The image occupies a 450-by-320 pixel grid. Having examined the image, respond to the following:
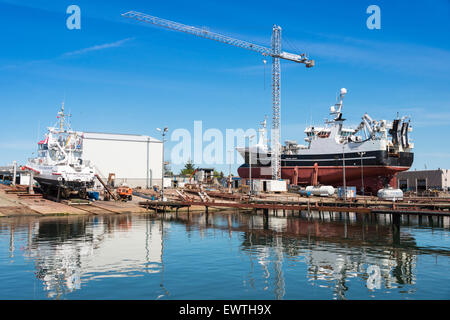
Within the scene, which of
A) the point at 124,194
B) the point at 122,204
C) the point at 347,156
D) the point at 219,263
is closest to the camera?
the point at 219,263

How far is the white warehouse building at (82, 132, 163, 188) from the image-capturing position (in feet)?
283

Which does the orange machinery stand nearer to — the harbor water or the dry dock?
the dry dock

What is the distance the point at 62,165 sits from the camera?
204ft

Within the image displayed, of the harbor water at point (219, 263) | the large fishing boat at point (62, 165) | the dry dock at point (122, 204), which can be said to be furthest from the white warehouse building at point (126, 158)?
the harbor water at point (219, 263)

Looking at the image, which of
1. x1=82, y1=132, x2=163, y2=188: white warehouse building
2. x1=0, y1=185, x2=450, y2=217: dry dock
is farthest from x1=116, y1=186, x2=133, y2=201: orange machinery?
x1=82, y1=132, x2=163, y2=188: white warehouse building

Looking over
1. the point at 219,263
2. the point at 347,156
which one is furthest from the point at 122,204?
the point at 347,156

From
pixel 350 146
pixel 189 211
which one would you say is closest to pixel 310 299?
pixel 189 211

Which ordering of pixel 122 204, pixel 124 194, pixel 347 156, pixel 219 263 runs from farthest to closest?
pixel 347 156, pixel 124 194, pixel 122 204, pixel 219 263

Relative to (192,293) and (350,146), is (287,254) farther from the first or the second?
(350,146)

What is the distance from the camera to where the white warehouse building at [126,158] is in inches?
A: 3393

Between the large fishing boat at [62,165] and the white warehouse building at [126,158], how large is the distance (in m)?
16.7

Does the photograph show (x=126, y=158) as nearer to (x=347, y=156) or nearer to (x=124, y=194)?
(x=124, y=194)

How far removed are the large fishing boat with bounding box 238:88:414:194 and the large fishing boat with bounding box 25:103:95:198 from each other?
3192cm

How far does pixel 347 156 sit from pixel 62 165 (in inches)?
2430
